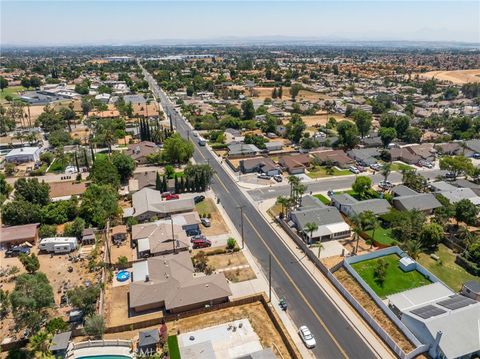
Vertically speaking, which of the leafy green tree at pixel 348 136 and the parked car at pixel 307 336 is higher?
the leafy green tree at pixel 348 136

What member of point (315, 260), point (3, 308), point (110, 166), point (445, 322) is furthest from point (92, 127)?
point (445, 322)

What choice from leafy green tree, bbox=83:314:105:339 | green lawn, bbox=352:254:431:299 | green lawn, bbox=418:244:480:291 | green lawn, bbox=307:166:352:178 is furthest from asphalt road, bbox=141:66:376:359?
green lawn, bbox=307:166:352:178

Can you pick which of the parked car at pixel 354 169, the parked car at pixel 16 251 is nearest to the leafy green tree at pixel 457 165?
the parked car at pixel 354 169

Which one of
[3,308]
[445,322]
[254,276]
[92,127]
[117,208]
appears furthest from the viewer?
[92,127]

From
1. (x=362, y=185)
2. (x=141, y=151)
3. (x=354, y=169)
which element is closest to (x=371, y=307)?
(x=362, y=185)

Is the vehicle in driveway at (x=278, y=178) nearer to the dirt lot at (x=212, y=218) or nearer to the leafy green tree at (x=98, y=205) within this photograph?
the dirt lot at (x=212, y=218)

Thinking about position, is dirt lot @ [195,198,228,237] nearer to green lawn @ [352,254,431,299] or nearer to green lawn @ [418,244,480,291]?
green lawn @ [352,254,431,299]

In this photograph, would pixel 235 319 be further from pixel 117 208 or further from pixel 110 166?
pixel 110 166
